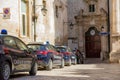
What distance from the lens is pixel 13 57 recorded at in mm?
13453

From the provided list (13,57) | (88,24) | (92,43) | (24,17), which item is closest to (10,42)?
(13,57)

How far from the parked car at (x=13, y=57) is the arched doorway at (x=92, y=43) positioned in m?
27.7

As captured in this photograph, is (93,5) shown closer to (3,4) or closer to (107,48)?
(107,48)

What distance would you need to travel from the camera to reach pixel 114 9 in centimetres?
3011

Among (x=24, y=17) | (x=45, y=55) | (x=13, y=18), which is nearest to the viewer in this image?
(x=45, y=55)

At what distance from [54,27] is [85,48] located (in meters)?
9.55

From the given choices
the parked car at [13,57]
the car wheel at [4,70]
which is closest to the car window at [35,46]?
the parked car at [13,57]

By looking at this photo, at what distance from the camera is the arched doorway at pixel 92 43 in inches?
1692

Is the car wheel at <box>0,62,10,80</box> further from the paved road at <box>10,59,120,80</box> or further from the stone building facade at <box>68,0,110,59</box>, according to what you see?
the stone building facade at <box>68,0,110,59</box>

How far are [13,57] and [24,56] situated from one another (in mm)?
1139

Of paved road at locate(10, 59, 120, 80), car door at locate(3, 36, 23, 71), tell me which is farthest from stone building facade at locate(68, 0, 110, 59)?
car door at locate(3, 36, 23, 71)

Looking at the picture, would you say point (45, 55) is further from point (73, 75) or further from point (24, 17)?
point (24, 17)

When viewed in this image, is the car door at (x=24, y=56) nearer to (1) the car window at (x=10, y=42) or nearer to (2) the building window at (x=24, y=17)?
(1) the car window at (x=10, y=42)

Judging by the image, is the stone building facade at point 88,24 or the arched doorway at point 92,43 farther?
the arched doorway at point 92,43
